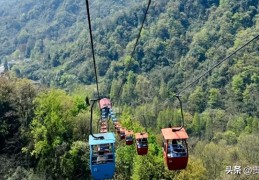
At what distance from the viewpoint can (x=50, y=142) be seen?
1388 inches

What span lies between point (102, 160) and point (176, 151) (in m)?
3.47

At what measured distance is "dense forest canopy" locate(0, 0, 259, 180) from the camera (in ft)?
115

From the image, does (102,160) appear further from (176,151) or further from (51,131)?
(51,131)

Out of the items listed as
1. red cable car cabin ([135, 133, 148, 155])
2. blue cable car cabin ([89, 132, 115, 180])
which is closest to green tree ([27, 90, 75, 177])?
red cable car cabin ([135, 133, 148, 155])

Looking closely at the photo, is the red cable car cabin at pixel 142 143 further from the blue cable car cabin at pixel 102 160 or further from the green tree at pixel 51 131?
the green tree at pixel 51 131

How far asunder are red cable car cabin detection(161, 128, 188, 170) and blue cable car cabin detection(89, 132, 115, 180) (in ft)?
8.50

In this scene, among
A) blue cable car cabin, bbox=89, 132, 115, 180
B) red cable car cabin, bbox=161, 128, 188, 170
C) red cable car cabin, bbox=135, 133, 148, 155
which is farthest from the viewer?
red cable car cabin, bbox=135, 133, 148, 155

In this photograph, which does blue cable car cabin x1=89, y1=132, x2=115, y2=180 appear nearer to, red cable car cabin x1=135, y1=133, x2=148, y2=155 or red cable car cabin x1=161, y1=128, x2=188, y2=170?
red cable car cabin x1=161, y1=128, x2=188, y2=170

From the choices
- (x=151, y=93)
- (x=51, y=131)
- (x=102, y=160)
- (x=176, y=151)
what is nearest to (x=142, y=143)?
(x=102, y=160)

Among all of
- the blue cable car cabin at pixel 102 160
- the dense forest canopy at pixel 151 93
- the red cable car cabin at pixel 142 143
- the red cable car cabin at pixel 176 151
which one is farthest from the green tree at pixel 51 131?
the red cable car cabin at pixel 176 151

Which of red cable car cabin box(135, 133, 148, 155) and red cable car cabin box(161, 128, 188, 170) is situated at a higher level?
red cable car cabin box(161, 128, 188, 170)

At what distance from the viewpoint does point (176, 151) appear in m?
16.1

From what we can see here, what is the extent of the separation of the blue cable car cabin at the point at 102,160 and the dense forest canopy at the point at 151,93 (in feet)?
46.8

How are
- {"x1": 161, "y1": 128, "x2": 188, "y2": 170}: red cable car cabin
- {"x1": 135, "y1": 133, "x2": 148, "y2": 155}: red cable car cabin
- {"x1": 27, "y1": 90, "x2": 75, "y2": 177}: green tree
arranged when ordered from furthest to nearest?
{"x1": 27, "y1": 90, "x2": 75, "y2": 177}: green tree, {"x1": 135, "y1": 133, "x2": 148, "y2": 155}: red cable car cabin, {"x1": 161, "y1": 128, "x2": 188, "y2": 170}: red cable car cabin
